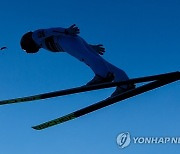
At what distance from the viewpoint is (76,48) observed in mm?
10383

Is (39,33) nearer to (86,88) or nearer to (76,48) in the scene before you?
(76,48)

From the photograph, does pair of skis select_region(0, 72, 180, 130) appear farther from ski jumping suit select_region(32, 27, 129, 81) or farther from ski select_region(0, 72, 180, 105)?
ski jumping suit select_region(32, 27, 129, 81)

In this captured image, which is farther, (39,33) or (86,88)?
(39,33)

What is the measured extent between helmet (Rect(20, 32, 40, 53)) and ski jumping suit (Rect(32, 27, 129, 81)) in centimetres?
17

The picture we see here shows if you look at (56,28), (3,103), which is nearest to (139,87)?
(56,28)

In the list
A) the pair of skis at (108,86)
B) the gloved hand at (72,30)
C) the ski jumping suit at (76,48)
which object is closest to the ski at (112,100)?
the pair of skis at (108,86)

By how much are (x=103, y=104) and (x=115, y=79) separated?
0.65m

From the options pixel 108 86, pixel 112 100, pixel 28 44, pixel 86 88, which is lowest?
pixel 112 100

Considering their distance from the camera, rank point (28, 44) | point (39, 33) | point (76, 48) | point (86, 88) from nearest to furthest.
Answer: point (86, 88)
point (76, 48)
point (39, 33)
point (28, 44)

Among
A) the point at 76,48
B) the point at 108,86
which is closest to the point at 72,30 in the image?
the point at 76,48

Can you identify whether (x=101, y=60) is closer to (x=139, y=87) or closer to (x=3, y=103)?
(x=139, y=87)

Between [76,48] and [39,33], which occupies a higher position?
[39,33]

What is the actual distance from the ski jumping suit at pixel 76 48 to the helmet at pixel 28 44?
0.17 meters

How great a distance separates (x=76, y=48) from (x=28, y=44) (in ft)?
6.11
